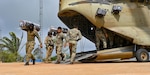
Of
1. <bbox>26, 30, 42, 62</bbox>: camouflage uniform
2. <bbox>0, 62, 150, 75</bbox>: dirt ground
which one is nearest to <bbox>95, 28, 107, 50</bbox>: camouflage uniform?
<bbox>26, 30, 42, 62</bbox>: camouflage uniform

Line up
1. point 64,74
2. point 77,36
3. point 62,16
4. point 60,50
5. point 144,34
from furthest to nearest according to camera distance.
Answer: point 62,16, point 144,34, point 60,50, point 77,36, point 64,74

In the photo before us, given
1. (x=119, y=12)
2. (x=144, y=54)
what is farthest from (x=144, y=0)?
(x=144, y=54)

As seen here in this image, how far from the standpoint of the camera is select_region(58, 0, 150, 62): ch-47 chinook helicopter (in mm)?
17109

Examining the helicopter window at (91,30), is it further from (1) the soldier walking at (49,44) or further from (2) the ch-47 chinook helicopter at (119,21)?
(1) the soldier walking at (49,44)

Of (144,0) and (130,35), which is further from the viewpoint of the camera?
(144,0)

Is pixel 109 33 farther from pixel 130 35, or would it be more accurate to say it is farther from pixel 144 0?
pixel 144 0

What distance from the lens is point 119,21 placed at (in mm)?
17609

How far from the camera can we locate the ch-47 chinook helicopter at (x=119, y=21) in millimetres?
17109

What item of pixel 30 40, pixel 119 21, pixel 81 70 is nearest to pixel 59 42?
pixel 30 40

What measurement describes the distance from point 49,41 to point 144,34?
4.56m

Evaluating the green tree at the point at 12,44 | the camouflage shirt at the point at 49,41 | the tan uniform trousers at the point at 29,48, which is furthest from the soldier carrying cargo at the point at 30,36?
the green tree at the point at 12,44

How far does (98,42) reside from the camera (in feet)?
58.5

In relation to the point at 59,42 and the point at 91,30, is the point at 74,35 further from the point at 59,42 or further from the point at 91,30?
the point at 91,30

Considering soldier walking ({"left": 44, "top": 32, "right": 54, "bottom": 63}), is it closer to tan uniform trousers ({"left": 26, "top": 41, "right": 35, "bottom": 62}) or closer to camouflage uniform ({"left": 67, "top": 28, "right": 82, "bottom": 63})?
camouflage uniform ({"left": 67, "top": 28, "right": 82, "bottom": 63})
